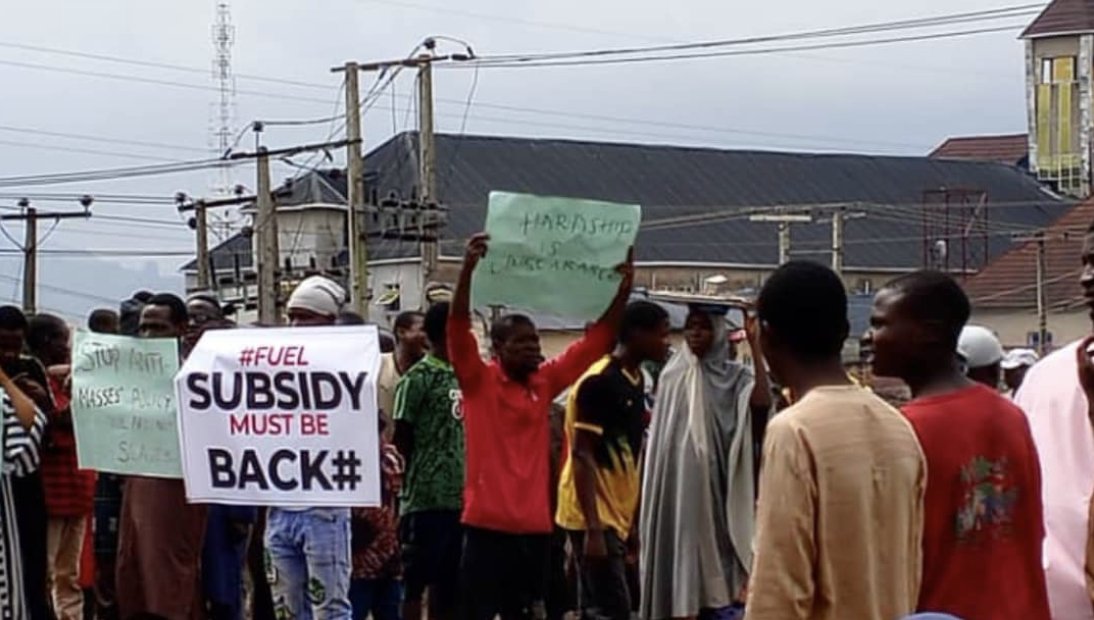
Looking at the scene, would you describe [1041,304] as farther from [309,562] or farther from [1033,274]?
[309,562]

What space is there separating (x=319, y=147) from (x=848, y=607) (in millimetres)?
38541

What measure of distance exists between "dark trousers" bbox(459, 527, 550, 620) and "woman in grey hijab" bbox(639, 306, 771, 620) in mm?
1025

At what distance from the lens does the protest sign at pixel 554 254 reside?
→ 9.16 meters

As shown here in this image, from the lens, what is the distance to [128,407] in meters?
9.30

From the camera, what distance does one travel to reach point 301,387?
29.5ft

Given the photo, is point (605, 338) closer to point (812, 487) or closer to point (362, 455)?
point (362, 455)

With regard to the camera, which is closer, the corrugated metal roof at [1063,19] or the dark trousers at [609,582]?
the dark trousers at [609,582]

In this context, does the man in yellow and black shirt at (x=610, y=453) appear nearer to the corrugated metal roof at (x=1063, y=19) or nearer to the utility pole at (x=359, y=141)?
the utility pole at (x=359, y=141)

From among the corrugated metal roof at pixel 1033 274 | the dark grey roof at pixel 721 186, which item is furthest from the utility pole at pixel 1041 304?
the dark grey roof at pixel 721 186

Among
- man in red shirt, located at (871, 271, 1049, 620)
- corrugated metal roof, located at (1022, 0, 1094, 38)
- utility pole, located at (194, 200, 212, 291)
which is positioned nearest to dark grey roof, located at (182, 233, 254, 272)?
utility pole, located at (194, 200, 212, 291)

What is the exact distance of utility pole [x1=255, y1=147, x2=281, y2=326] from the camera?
43594mm

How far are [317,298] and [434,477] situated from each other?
136cm

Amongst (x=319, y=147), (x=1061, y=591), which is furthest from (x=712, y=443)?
(x=319, y=147)

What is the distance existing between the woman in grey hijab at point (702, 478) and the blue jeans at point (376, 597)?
1.26 m
